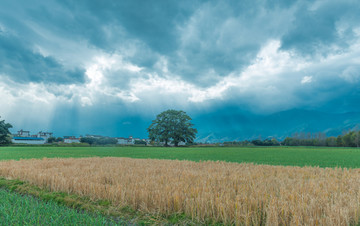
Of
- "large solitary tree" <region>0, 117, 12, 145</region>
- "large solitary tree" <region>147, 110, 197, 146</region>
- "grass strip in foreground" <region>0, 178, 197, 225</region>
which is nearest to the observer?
"grass strip in foreground" <region>0, 178, 197, 225</region>

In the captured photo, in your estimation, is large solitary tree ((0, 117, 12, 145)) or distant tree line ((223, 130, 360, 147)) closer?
large solitary tree ((0, 117, 12, 145))

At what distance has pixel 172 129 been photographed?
8800 cm

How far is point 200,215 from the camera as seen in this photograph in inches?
153

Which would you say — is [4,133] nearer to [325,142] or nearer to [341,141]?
[325,142]

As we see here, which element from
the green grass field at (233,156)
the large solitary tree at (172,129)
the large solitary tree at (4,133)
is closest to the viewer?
the green grass field at (233,156)

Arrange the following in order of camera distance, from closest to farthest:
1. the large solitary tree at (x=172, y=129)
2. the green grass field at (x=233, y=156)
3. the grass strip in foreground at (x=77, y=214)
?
the grass strip in foreground at (x=77, y=214)
the green grass field at (x=233, y=156)
the large solitary tree at (x=172, y=129)

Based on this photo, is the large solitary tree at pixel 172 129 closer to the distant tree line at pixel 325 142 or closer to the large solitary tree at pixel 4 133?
the distant tree line at pixel 325 142

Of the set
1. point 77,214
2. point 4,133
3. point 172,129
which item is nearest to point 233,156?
point 77,214

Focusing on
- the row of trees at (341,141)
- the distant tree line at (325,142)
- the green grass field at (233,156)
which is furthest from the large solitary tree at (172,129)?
the row of trees at (341,141)

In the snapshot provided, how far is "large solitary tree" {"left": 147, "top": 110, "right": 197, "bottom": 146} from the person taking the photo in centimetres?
8644

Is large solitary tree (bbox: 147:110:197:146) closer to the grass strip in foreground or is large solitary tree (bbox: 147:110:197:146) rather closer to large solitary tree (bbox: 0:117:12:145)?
large solitary tree (bbox: 0:117:12:145)

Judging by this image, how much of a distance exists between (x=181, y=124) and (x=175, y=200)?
8545 cm

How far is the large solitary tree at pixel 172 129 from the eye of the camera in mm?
86438

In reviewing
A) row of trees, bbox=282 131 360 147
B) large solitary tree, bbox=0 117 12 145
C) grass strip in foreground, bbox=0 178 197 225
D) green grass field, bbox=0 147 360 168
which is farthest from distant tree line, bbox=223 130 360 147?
grass strip in foreground, bbox=0 178 197 225
